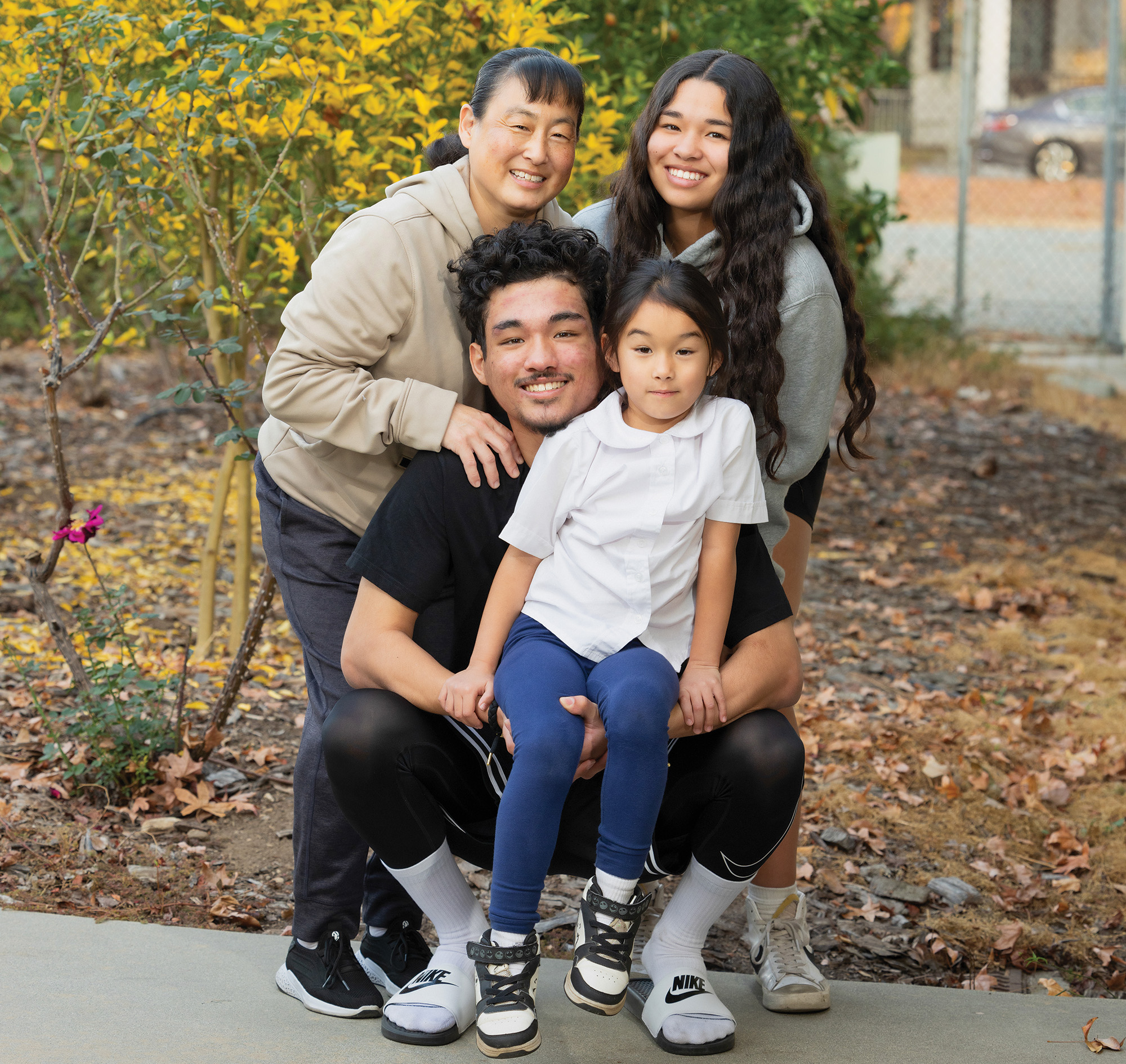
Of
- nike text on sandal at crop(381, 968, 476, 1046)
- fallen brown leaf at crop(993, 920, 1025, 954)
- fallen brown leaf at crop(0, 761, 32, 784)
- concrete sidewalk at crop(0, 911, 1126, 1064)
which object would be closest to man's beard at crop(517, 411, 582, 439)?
nike text on sandal at crop(381, 968, 476, 1046)

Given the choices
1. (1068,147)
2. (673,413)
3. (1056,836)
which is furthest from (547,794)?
(1068,147)

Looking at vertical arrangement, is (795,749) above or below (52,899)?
above

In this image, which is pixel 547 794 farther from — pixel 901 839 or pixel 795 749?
pixel 901 839

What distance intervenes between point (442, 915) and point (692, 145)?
150 cm

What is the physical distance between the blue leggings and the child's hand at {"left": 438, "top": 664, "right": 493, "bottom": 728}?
0.07 metres

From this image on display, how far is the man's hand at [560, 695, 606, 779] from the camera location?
2100mm

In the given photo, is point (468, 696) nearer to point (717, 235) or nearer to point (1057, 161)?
point (717, 235)

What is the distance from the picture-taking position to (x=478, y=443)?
2.32m

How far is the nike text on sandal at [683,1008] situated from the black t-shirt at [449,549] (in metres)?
0.62

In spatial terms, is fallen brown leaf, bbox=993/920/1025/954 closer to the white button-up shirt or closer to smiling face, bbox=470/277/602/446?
the white button-up shirt

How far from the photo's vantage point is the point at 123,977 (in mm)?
2455

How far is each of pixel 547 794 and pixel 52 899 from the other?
55.4 inches

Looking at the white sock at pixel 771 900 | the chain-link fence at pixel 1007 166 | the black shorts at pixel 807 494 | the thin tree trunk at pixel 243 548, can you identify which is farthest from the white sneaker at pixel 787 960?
the chain-link fence at pixel 1007 166

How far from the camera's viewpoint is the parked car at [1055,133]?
15844 millimetres
